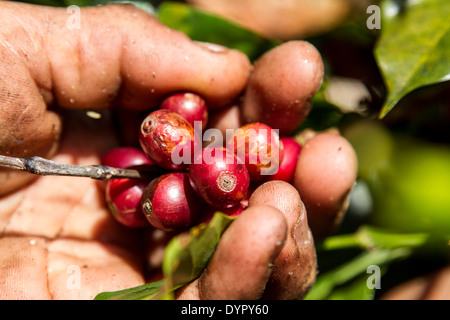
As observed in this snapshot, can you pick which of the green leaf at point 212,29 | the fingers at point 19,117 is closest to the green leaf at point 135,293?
the fingers at point 19,117

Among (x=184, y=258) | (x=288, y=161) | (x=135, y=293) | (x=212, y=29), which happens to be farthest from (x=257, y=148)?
(x=212, y=29)

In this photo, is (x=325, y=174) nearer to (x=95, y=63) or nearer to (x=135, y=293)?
(x=135, y=293)

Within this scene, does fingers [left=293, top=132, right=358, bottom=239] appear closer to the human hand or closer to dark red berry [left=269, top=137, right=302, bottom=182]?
dark red berry [left=269, top=137, right=302, bottom=182]

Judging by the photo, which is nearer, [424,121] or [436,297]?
[436,297]

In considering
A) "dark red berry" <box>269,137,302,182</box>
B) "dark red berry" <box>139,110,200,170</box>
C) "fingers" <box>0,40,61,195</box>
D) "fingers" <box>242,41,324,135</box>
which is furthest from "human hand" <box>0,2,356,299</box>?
"dark red berry" <box>139,110,200,170</box>

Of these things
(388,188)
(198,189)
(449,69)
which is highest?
(449,69)

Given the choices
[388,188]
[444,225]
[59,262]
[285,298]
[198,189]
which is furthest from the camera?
[388,188]

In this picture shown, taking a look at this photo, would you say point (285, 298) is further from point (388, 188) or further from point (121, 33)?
point (121, 33)
